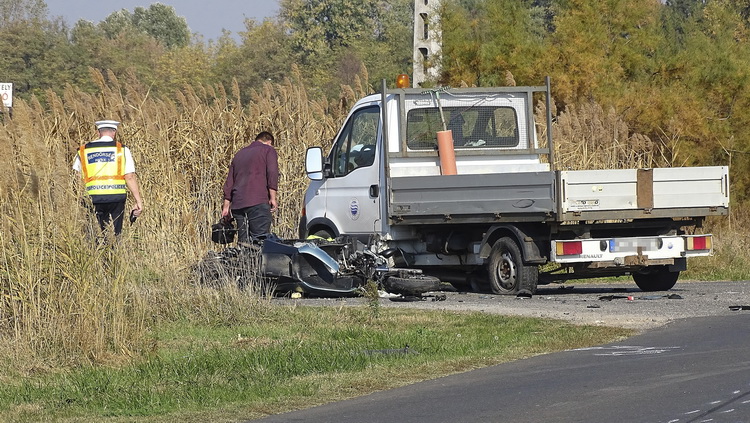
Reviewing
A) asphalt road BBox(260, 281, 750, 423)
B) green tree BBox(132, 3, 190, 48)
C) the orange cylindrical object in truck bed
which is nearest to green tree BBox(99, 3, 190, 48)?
green tree BBox(132, 3, 190, 48)

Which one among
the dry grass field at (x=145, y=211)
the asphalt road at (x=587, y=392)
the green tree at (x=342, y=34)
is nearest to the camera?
the asphalt road at (x=587, y=392)

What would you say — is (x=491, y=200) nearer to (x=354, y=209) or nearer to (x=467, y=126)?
(x=467, y=126)

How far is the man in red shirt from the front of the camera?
1639 cm

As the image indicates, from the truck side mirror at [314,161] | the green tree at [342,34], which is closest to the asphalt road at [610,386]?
the truck side mirror at [314,161]

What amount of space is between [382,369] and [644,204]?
250 inches

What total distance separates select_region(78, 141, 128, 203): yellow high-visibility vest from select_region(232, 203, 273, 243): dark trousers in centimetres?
199

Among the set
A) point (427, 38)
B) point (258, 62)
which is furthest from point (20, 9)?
point (427, 38)

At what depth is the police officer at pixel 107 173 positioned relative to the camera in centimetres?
1470

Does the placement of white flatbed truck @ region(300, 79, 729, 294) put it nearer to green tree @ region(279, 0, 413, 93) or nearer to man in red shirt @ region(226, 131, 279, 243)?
man in red shirt @ region(226, 131, 279, 243)

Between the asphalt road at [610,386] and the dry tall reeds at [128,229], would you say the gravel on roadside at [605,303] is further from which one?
the dry tall reeds at [128,229]

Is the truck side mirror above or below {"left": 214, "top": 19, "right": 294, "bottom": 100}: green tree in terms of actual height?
below

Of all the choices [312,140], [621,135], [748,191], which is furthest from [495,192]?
[748,191]

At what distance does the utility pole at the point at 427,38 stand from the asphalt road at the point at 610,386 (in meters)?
14.7

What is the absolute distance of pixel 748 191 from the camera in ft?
84.2
